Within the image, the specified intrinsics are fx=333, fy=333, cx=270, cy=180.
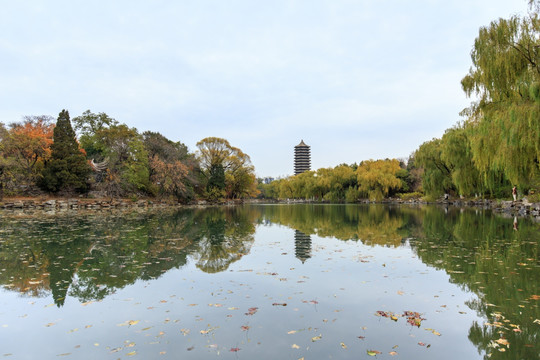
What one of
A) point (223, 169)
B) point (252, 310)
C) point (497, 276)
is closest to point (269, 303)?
point (252, 310)

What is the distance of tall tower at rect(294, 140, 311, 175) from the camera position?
109 m

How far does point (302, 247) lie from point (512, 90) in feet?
31.7

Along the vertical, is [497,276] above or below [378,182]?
below

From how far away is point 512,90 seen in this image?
38.7ft

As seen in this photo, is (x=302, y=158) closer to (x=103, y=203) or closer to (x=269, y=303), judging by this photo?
(x=103, y=203)

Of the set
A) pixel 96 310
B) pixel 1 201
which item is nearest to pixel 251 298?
pixel 96 310

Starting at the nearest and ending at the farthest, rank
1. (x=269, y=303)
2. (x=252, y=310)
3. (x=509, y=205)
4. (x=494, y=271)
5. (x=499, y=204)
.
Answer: (x=252, y=310)
(x=269, y=303)
(x=494, y=271)
(x=509, y=205)
(x=499, y=204)

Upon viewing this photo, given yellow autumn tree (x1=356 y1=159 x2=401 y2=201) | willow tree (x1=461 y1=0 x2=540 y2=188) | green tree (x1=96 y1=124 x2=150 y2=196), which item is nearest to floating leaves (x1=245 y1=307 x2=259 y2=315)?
willow tree (x1=461 y1=0 x2=540 y2=188)

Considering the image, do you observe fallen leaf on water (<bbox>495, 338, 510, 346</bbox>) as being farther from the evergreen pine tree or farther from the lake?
the evergreen pine tree

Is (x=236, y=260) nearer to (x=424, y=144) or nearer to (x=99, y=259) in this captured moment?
(x=99, y=259)

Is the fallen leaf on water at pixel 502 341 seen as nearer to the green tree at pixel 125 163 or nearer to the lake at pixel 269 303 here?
the lake at pixel 269 303

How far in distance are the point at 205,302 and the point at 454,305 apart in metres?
→ 3.17

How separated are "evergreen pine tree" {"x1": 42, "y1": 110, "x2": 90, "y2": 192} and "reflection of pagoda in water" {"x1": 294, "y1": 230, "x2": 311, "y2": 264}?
26.9 meters

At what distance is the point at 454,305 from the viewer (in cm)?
421
